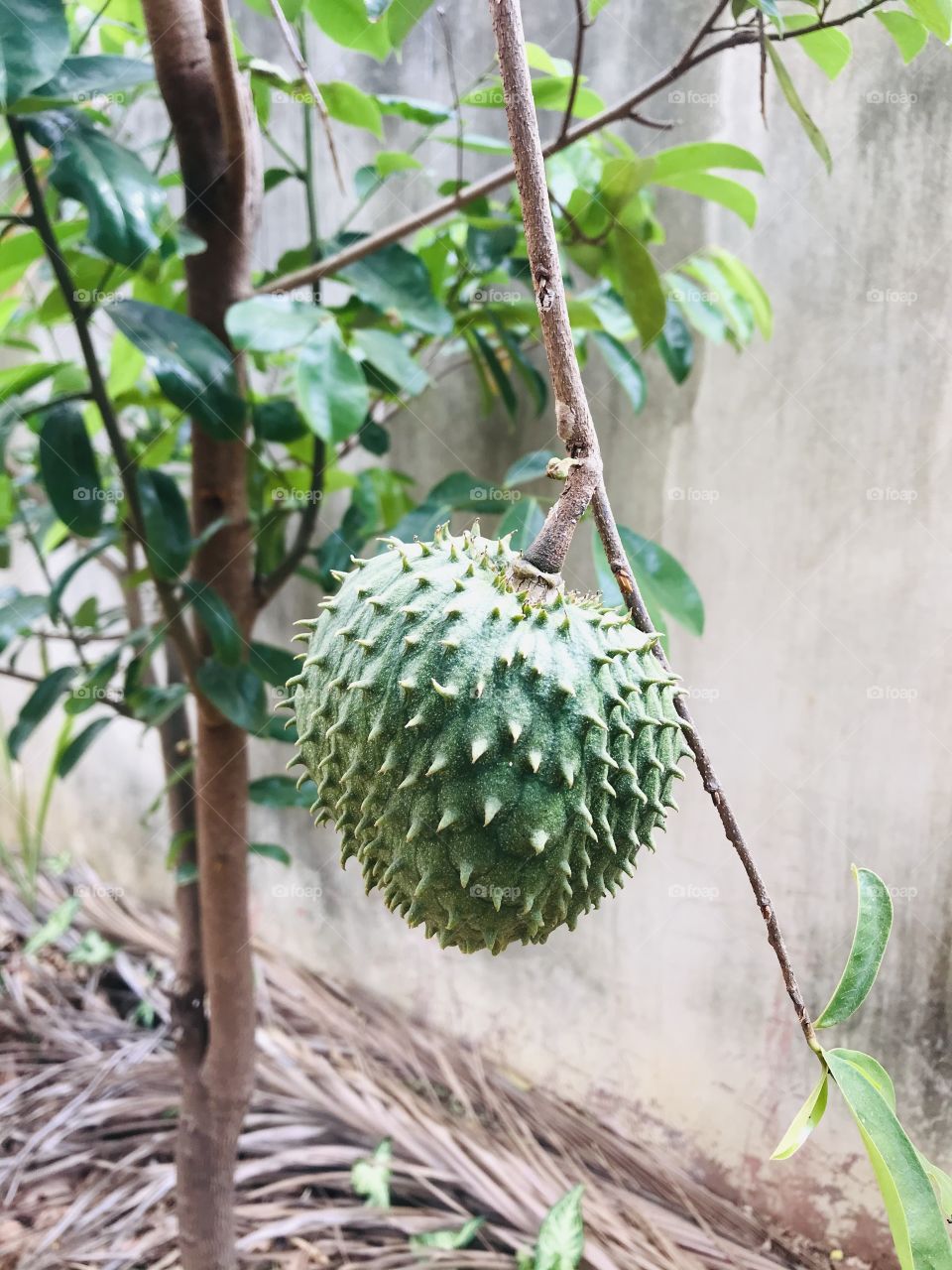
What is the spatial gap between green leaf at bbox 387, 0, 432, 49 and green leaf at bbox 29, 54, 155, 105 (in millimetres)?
310

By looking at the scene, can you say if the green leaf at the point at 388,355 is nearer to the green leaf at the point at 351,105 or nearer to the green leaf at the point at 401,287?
the green leaf at the point at 401,287

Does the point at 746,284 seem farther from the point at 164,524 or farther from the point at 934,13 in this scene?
the point at 164,524

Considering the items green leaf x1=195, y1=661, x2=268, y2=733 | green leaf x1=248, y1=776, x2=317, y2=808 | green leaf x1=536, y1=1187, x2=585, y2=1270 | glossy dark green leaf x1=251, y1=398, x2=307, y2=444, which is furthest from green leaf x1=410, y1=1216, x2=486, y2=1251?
glossy dark green leaf x1=251, y1=398, x2=307, y2=444

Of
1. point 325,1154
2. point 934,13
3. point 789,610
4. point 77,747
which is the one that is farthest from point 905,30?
point 325,1154

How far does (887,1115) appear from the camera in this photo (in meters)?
0.63

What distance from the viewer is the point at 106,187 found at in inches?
42.7

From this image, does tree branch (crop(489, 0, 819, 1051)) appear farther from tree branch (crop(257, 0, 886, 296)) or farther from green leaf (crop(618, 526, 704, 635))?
green leaf (crop(618, 526, 704, 635))

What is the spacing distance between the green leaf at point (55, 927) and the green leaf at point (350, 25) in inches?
97.1

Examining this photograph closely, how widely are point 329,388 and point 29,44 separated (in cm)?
45

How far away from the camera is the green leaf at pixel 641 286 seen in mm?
1184

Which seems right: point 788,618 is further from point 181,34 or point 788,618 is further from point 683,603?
point 181,34

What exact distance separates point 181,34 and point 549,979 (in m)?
1.87

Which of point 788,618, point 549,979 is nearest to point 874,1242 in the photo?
point 549,979

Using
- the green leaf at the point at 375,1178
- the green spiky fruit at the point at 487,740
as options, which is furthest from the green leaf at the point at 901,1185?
the green leaf at the point at 375,1178
